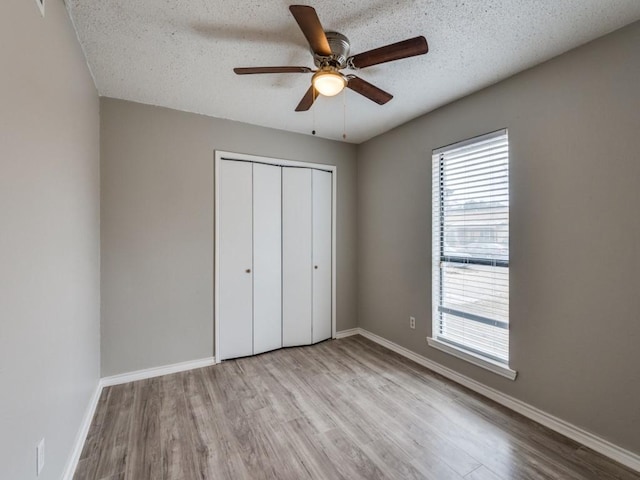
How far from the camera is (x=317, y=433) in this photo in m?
1.97

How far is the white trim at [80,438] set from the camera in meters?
1.59

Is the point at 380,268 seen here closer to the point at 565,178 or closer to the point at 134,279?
the point at 565,178

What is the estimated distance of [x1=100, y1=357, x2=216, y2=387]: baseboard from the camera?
2596mm

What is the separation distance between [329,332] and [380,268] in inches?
42.2

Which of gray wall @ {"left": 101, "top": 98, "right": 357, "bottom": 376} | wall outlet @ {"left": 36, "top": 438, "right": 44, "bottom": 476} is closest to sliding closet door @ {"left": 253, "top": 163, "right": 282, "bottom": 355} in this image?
gray wall @ {"left": 101, "top": 98, "right": 357, "bottom": 376}

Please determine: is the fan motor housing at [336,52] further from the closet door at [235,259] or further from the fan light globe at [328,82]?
the closet door at [235,259]

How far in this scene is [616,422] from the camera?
1.73 meters

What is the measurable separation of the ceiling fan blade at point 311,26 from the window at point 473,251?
1617mm

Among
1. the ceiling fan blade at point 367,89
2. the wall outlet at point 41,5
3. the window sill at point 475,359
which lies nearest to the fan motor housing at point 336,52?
the ceiling fan blade at point 367,89

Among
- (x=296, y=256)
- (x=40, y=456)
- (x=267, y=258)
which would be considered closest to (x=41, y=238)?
(x=40, y=456)

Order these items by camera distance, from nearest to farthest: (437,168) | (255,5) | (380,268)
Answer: (255,5), (437,168), (380,268)

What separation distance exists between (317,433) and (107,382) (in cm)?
196

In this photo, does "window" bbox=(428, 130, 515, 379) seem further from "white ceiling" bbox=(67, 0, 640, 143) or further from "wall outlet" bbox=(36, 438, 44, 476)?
"wall outlet" bbox=(36, 438, 44, 476)

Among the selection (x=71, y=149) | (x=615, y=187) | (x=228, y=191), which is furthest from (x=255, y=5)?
(x=615, y=187)
